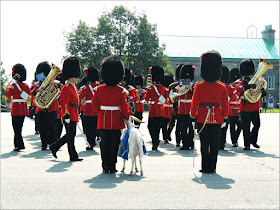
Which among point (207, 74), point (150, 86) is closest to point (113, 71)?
point (207, 74)

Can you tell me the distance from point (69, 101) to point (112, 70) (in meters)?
Result: 1.83

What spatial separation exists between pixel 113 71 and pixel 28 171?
2717 millimetres

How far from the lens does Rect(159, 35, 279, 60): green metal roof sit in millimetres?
54656

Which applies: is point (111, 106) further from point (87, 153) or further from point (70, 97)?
point (87, 153)

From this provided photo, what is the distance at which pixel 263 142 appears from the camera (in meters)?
13.3

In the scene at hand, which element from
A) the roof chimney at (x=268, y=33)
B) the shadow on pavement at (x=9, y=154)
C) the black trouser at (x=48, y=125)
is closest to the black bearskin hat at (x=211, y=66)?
the black trouser at (x=48, y=125)

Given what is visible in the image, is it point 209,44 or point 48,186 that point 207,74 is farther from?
point 209,44

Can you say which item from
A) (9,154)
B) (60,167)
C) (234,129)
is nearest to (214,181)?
(60,167)

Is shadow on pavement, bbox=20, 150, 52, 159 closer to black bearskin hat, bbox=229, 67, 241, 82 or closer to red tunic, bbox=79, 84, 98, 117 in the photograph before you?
red tunic, bbox=79, 84, 98, 117

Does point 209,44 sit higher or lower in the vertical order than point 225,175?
higher

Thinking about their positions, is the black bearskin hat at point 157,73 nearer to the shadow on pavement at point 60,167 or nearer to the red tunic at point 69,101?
the red tunic at point 69,101

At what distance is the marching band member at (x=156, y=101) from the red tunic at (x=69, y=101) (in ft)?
8.88

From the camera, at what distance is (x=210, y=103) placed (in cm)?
740

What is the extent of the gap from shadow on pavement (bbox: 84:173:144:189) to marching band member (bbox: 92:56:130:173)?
A: 38 cm
